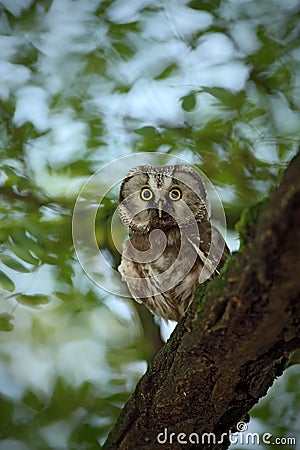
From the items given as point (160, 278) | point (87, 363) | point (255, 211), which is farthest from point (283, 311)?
point (87, 363)

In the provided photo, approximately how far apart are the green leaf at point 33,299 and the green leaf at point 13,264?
214 millimetres

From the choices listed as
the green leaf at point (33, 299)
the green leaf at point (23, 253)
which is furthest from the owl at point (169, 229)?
the green leaf at point (23, 253)

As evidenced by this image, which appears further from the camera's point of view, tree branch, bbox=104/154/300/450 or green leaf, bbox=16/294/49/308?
green leaf, bbox=16/294/49/308

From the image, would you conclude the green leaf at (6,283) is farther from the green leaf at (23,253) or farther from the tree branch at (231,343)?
the tree branch at (231,343)

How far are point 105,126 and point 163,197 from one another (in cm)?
41

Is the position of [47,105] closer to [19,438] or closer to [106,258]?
[106,258]

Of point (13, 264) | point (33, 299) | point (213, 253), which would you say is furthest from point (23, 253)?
A: point (213, 253)

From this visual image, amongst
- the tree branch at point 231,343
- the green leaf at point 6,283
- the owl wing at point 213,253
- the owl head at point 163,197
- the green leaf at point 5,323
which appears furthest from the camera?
the owl head at point 163,197

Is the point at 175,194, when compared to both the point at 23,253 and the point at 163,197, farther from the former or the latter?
the point at 23,253

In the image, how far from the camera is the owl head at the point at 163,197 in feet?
8.98

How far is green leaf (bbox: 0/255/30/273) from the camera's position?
2307 millimetres

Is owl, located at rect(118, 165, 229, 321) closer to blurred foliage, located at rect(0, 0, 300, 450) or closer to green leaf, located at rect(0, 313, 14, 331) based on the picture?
blurred foliage, located at rect(0, 0, 300, 450)

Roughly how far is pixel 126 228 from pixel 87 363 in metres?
0.69

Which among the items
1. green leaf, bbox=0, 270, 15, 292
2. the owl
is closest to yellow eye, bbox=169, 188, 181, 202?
the owl
